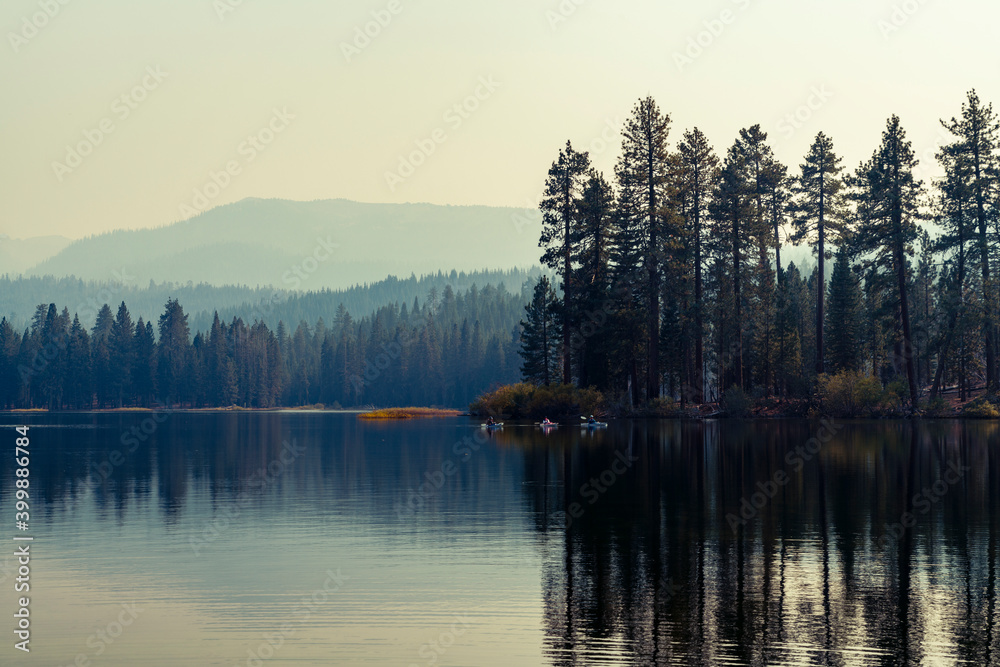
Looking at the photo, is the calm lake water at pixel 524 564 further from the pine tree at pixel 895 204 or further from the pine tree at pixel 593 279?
the pine tree at pixel 593 279

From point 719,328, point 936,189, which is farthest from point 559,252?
point 936,189

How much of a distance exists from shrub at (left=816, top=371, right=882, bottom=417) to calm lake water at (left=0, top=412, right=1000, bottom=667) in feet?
106

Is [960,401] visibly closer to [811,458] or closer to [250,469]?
[811,458]

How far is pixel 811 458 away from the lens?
136 ft

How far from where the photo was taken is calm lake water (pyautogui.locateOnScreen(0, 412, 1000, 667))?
47.6 feet

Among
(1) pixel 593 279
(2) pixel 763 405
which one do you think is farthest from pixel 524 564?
(1) pixel 593 279

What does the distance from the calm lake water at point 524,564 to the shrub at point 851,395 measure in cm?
3219

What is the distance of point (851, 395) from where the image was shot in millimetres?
73062

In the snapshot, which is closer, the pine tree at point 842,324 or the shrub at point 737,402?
the shrub at point 737,402

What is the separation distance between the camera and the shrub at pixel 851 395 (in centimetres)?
7250

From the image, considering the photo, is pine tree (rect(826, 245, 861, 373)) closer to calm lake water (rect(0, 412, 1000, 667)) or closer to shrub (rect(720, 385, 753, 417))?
shrub (rect(720, 385, 753, 417))

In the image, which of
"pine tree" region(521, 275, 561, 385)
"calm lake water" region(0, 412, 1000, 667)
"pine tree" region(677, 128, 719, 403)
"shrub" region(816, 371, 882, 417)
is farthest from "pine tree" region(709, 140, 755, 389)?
"calm lake water" region(0, 412, 1000, 667)

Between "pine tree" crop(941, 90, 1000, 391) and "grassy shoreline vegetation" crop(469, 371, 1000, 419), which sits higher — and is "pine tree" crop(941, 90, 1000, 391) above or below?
above

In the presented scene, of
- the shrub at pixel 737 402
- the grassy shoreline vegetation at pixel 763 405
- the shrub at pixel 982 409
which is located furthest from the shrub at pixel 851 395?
the shrub at pixel 737 402
